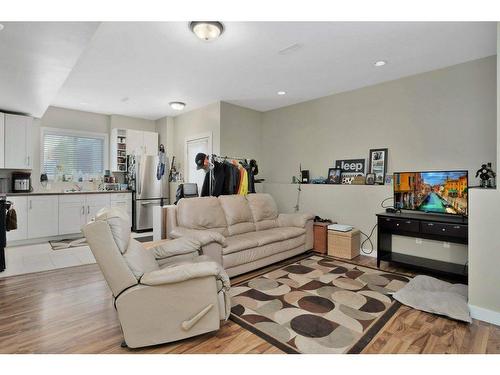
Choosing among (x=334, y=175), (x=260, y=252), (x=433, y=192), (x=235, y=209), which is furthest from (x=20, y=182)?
(x=433, y=192)

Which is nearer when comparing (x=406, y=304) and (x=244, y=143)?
(x=406, y=304)

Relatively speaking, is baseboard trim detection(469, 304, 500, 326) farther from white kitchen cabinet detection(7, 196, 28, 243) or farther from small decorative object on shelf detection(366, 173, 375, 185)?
white kitchen cabinet detection(7, 196, 28, 243)

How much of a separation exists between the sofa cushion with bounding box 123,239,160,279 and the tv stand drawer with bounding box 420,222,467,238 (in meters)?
3.07

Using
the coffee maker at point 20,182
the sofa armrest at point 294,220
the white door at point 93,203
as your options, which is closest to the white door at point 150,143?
the white door at point 93,203

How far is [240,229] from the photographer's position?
384 centimetres

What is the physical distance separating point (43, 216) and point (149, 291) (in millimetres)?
4496

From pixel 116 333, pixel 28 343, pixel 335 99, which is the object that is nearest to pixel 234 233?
pixel 116 333

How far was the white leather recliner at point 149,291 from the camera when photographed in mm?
1755

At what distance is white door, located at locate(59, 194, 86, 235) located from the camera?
5.18 meters

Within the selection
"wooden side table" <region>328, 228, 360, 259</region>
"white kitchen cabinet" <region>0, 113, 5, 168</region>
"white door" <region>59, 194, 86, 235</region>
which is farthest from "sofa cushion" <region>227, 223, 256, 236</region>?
"white kitchen cabinet" <region>0, 113, 5, 168</region>

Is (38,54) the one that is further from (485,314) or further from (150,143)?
(485,314)

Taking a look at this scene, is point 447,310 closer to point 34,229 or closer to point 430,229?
point 430,229
